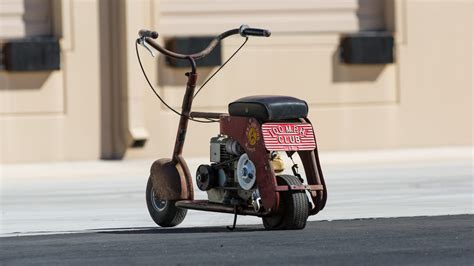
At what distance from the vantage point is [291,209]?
991 centimetres

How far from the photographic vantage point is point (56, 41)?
660 inches

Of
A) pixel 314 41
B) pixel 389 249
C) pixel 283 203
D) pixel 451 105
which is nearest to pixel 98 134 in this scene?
pixel 314 41

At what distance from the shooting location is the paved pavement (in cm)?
1195

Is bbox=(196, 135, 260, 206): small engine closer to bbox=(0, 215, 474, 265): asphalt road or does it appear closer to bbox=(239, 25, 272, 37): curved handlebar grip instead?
bbox=(0, 215, 474, 265): asphalt road

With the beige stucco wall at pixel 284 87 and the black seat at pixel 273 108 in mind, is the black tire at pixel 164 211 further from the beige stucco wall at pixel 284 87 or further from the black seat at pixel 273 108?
the beige stucco wall at pixel 284 87

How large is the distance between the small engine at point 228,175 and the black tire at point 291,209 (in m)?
0.19

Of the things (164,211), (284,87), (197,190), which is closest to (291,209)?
(164,211)

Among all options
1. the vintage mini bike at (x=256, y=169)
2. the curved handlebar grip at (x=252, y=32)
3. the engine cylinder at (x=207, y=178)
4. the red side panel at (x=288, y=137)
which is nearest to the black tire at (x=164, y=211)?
the vintage mini bike at (x=256, y=169)

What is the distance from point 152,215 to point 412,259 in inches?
118

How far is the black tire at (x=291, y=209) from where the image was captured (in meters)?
9.90

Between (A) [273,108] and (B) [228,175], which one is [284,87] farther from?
(A) [273,108]

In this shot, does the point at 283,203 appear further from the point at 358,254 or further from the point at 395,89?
the point at 395,89

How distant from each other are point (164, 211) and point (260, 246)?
178 centimetres

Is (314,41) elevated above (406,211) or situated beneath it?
elevated above
